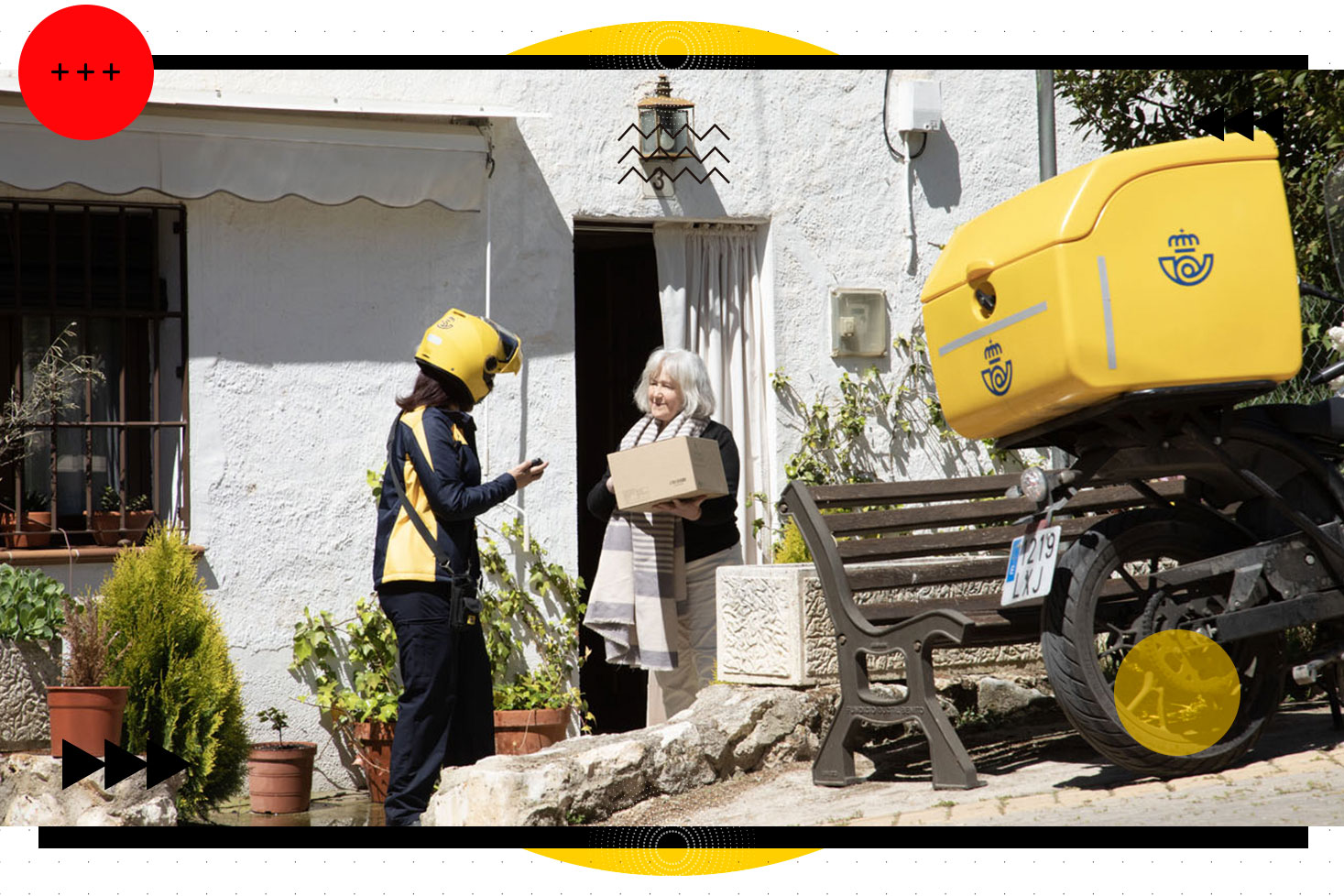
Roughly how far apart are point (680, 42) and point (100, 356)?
4080mm

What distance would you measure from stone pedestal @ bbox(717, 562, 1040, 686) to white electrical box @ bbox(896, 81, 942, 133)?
3.09m

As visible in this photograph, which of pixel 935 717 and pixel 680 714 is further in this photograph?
pixel 680 714

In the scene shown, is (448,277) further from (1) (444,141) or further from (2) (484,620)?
(2) (484,620)

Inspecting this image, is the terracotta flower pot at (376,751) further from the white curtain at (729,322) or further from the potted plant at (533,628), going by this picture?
the white curtain at (729,322)

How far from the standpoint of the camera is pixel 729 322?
7980 millimetres

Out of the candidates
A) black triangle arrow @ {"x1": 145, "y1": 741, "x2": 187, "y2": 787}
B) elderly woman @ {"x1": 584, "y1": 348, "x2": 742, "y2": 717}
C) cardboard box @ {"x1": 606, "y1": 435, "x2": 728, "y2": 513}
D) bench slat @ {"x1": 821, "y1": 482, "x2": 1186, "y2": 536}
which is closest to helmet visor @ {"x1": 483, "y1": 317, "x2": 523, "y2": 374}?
cardboard box @ {"x1": 606, "y1": 435, "x2": 728, "y2": 513}

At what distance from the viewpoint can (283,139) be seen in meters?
6.87

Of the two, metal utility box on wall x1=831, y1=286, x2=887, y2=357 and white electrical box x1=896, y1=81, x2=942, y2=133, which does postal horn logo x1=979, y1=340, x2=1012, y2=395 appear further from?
white electrical box x1=896, y1=81, x2=942, y2=133

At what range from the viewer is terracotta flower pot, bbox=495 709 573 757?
6.93 metres

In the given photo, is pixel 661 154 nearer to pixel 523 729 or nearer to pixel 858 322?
pixel 858 322

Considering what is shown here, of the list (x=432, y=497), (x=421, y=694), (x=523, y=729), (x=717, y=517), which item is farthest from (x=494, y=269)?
(x=421, y=694)

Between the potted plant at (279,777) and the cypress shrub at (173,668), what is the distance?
0.46 m

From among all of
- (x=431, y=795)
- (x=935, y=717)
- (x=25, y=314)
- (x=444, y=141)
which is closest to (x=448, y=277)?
(x=444, y=141)

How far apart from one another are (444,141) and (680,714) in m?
3.23
